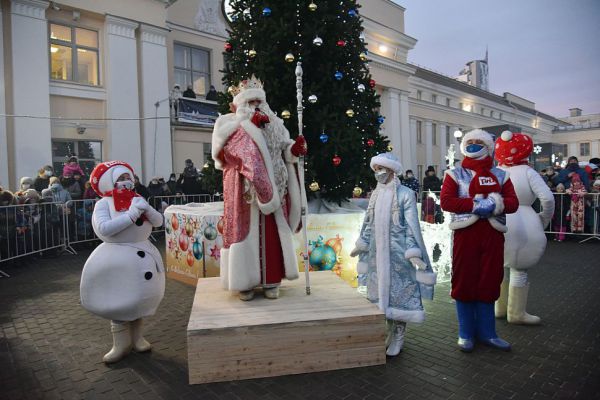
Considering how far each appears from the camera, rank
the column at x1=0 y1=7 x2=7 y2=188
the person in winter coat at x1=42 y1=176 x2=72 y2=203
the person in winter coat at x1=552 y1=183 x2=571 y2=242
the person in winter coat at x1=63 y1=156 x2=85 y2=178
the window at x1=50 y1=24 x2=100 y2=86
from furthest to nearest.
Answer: the window at x1=50 y1=24 x2=100 y2=86
the column at x1=0 y1=7 x2=7 y2=188
the person in winter coat at x1=63 y1=156 x2=85 y2=178
the person in winter coat at x1=552 y1=183 x2=571 y2=242
the person in winter coat at x1=42 y1=176 x2=72 y2=203

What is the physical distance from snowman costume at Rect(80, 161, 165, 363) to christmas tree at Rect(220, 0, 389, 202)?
2.47 m

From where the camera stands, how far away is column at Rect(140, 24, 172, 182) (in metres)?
14.9

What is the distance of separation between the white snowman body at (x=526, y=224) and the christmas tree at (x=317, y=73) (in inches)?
86.3

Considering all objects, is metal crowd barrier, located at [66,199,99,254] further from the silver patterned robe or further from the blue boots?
the blue boots

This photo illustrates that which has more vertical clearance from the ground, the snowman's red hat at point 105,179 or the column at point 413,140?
the column at point 413,140

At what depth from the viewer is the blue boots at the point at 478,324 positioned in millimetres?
3836

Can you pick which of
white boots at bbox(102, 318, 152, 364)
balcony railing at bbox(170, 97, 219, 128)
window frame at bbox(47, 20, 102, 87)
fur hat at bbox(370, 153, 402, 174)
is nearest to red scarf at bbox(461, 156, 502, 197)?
→ fur hat at bbox(370, 153, 402, 174)

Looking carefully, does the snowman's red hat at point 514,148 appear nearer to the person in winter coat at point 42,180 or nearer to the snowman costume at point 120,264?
the snowman costume at point 120,264

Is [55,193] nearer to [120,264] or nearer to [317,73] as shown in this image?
[317,73]

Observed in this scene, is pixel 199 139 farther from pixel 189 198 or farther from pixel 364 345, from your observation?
pixel 364 345

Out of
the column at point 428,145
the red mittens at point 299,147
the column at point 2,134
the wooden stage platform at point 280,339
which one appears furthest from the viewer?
the column at point 428,145

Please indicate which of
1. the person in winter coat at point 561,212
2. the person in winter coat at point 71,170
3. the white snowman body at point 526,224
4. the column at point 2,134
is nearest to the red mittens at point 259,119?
the white snowman body at point 526,224

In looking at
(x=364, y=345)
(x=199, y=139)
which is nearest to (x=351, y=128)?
(x=364, y=345)

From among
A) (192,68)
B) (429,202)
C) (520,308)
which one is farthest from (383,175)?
(192,68)
